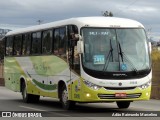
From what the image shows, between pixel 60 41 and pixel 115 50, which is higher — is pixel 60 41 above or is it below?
above

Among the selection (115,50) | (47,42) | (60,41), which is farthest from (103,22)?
(47,42)

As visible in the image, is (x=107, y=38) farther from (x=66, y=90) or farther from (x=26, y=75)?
(x=26, y=75)

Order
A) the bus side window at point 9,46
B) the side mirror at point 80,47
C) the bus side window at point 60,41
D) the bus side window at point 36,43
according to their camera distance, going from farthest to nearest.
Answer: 1. the bus side window at point 9,46
2. the bus side window at point 36,43
3. the bus side window at point 60,41
4. the side mirror at point 80,47

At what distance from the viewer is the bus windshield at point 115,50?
15.7 m

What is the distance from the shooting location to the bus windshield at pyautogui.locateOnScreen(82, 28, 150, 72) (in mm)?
15688

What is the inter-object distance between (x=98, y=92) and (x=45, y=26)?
5153mm

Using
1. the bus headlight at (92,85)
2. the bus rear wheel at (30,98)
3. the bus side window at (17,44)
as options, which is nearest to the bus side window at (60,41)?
the bus headlight at (92,85)

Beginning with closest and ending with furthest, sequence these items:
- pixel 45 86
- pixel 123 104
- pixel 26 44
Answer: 1. pixel 123 104
2. pixel 45 86
3. pixel 26 44

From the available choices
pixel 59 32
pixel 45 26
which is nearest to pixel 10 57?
pixel 45 26

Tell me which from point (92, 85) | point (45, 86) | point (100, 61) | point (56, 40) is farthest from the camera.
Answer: point (45, 86)

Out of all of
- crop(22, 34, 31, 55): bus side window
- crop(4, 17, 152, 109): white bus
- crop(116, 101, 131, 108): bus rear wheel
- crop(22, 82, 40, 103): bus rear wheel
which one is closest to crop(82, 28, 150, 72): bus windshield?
crop(4, 17, 152, 109): white bus

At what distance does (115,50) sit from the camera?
1593 centimetres

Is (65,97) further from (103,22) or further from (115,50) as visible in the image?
(103,22)

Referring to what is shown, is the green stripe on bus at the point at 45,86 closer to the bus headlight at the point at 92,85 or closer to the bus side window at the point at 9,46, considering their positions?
the bus headlight at the point at 92,85
